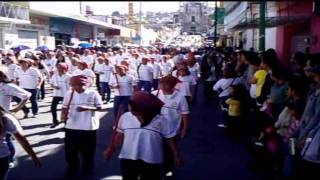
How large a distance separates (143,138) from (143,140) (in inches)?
0.8

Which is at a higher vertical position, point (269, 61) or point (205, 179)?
point (269, 61)

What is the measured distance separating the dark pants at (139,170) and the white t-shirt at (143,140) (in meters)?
0.05

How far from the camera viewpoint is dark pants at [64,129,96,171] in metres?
6.88

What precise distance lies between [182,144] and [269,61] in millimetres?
2447

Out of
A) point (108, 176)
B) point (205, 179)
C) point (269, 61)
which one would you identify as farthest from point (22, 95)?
point (269, 61)

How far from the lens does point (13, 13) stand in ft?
87.8

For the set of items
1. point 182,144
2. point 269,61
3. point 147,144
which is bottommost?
point 182,144

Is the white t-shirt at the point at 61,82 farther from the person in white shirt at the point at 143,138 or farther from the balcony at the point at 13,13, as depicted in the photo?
the balcony at the point at 13,13

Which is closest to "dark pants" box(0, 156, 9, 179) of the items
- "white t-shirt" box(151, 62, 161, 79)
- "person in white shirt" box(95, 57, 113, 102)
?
"person in white shirt" box(95, 57, 113, 102)

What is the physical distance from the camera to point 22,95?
7.68m

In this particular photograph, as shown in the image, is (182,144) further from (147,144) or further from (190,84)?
(147,144)

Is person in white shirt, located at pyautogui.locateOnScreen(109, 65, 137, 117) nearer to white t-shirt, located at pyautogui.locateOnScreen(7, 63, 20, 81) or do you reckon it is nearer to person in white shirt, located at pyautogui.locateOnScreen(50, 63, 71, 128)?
person in white shirt, located at pyautogui.locateOnScreen(50, 63, 71, 128)

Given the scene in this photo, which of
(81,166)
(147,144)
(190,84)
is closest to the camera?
(147,144)

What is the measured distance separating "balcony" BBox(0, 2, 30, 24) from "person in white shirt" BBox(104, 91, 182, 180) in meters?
21.6
